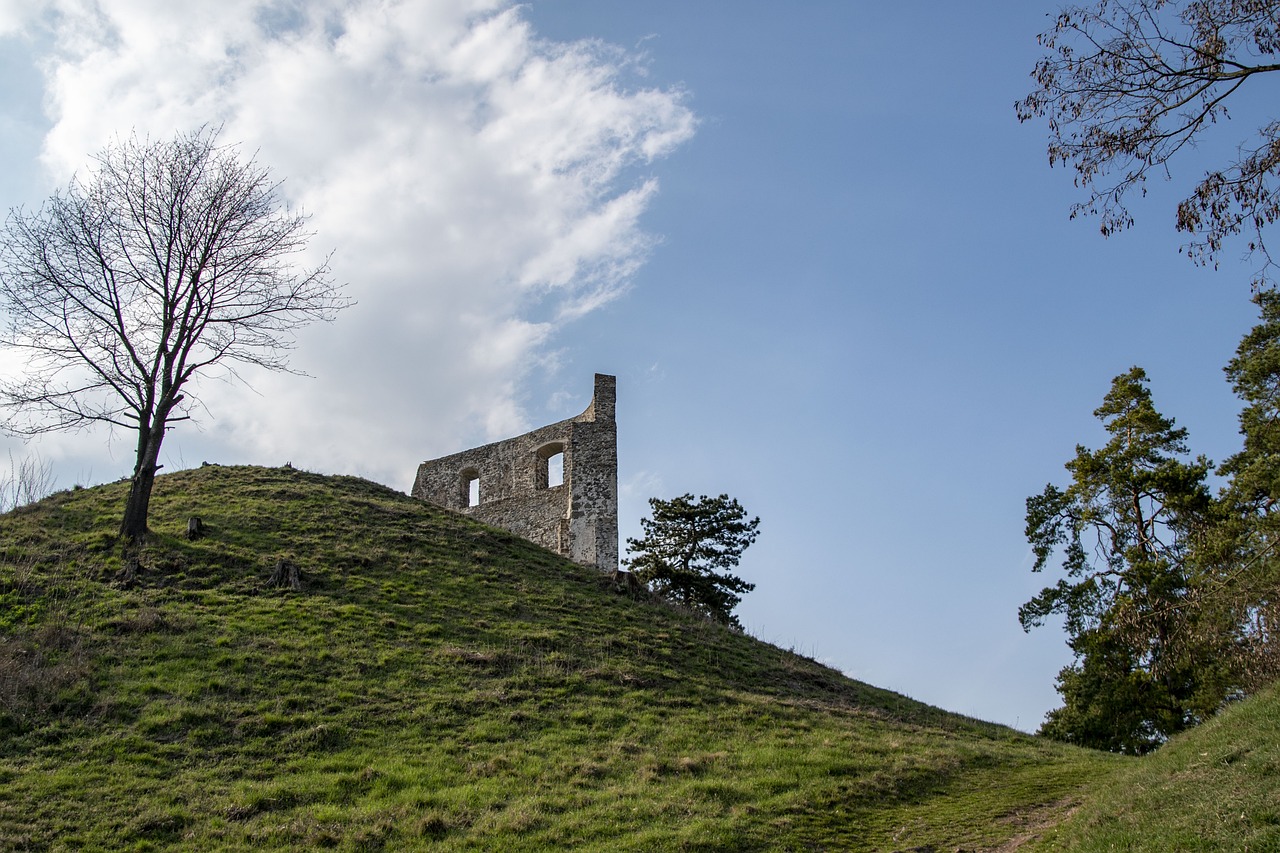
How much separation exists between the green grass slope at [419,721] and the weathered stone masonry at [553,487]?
8.77 m

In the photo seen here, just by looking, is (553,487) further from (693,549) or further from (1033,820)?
(1033,820)

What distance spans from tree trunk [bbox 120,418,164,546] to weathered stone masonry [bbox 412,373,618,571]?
14.3 metres

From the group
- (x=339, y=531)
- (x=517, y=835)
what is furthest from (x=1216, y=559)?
(x=339, y=531)

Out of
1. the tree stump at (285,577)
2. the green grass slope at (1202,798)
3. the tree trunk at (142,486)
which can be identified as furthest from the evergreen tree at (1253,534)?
the tree trunk at (142,486)

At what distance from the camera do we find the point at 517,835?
11.7m

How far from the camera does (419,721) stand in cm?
1542

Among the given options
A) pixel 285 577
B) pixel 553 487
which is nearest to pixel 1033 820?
pixel 285 577

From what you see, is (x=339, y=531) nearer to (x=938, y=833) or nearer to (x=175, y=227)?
(x=175, y=227)

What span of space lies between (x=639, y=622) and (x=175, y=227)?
1525 cm

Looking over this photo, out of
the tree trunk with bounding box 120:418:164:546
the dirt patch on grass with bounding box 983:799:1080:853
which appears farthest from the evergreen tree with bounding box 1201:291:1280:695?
the tree trunk with bounding box 120:418:164:546

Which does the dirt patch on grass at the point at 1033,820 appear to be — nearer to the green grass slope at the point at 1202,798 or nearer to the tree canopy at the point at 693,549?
the green grass slope at the point at 1202,798

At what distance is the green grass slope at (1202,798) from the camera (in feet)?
28.8

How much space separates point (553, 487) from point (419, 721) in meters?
21.0

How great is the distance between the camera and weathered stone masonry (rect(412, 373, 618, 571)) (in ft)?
112
